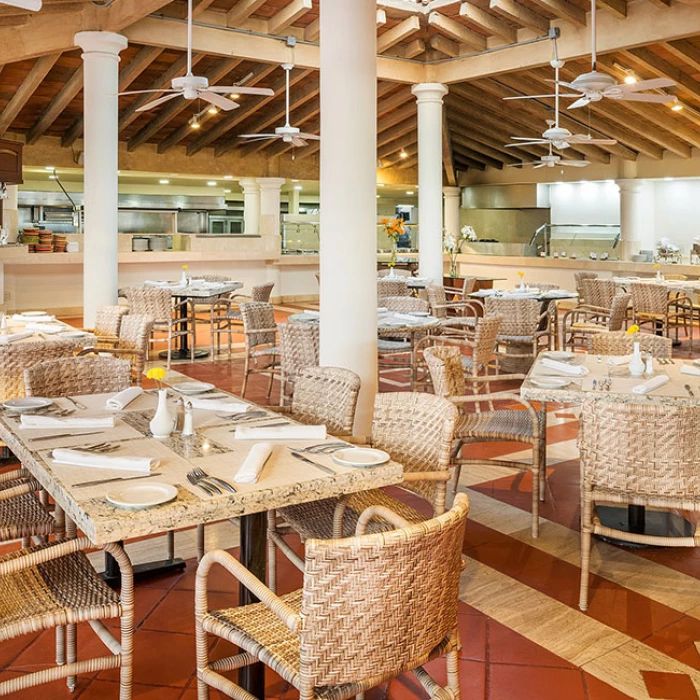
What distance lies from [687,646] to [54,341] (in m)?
3.80

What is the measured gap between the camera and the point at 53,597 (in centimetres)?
224

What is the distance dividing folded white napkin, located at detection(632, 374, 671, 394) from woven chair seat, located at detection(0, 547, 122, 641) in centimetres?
236

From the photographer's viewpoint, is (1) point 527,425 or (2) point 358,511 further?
(1) point 527,425

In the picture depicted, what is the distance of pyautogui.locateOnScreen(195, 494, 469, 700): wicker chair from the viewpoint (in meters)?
1.70

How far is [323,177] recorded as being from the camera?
4938 millimetres

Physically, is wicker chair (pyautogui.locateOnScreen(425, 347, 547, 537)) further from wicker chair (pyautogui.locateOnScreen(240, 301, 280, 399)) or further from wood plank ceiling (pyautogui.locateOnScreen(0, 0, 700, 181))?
wood plank ceiling (pyautogui.locateOnScreen(0, 0, 700, 181))

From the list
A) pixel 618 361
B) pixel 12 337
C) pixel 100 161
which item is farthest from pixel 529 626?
pixel 100 161

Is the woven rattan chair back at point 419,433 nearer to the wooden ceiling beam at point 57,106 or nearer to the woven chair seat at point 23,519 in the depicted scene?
the woven chair seat at point 23,519

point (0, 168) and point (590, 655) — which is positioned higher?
point (0, 168)

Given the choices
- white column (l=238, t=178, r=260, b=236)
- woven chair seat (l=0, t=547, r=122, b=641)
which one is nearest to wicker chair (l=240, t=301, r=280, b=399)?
woven chair seat (l=0, t=547, r=122, b=641)

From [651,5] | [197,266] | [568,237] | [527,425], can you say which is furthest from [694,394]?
[568,237]

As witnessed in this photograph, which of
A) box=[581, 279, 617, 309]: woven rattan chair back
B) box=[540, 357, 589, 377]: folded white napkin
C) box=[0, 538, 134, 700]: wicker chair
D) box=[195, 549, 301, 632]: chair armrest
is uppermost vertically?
box=[581, 279, 617, 309]: woven rattan chair back

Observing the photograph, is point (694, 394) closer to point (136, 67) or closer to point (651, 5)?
point (651, 5)

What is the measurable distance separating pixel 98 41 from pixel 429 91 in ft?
17.1
